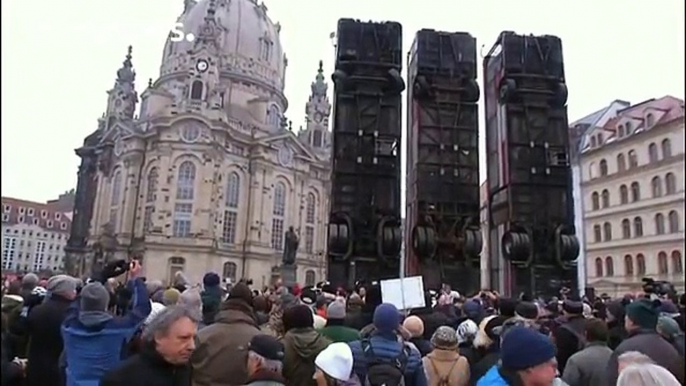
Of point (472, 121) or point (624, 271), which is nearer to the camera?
point (472, 121)

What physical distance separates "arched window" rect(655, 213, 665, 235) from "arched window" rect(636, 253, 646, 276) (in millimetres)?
2028

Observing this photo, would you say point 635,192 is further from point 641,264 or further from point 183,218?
point 183,218

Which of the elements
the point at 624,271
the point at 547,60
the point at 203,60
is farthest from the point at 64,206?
the point at 547,60

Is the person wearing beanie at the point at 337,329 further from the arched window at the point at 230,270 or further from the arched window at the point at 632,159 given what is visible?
the arched window at the point at 230,270

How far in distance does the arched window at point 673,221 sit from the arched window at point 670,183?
118 centimetres

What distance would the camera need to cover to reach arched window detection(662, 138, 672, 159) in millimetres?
28156

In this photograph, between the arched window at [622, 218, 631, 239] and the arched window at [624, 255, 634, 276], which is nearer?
the arched window at [622, 218, 631, 239]

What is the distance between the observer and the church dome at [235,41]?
191ft

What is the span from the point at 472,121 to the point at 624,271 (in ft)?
83.3

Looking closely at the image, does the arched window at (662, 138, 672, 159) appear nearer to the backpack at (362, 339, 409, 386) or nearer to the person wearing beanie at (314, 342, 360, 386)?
the backpack at (362, 339, 409, 386)

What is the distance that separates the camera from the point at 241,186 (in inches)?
2009

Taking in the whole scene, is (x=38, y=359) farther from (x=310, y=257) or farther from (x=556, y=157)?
(x=310, y=257)

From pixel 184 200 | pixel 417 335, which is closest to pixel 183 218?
pixel 184 200

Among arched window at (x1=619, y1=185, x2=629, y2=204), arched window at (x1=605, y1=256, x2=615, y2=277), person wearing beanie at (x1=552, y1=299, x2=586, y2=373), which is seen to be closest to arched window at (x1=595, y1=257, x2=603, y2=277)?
arched window at (x1=605, y1=256, x2=615, y2=277)
